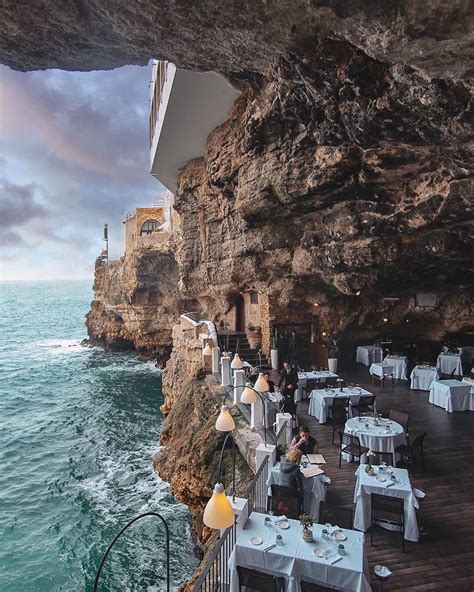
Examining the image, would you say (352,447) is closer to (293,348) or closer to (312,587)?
(312,587)

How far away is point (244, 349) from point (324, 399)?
8221 mm

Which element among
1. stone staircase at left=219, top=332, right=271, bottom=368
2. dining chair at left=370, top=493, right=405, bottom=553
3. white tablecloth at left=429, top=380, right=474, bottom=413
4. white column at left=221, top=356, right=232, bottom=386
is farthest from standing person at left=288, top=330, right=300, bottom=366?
dining chair at left=370, top=493, right=405, bottom=553

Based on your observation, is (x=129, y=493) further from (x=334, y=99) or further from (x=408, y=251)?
(x=334, y=99)

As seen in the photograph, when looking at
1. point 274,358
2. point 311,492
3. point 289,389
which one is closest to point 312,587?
point 311,492

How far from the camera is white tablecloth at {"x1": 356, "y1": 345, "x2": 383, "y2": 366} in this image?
19.0m

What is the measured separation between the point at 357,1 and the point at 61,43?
171 inches

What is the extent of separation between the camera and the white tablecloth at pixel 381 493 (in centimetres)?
659

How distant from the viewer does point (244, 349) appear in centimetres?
1958

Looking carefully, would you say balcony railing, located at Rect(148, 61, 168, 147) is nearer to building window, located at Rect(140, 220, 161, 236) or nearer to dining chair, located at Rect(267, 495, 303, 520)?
dining chair, located at Rect(267, 495, 303, 520)

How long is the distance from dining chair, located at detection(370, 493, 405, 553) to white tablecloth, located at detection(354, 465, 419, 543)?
0.12 m

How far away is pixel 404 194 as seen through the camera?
10.5 meters

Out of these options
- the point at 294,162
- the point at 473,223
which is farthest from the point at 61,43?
the point at 473,223

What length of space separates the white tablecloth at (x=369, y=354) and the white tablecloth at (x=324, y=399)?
7.17m

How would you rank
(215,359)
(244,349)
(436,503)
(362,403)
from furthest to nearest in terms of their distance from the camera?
(244,349), (215,359), (362,403), (436,503)
